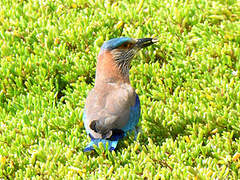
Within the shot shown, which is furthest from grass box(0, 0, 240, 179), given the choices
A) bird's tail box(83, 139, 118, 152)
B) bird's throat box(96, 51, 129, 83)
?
bird's throat box(96, 51, 129, 83)

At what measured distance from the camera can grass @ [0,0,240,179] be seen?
4.90 m

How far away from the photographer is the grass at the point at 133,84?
193 inches

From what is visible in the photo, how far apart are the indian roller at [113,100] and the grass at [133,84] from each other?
0.73 feet

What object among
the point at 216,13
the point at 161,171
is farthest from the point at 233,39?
the point at 161,171

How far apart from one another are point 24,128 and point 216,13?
318 centimetres

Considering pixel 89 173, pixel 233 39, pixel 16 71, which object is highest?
pixel 233 39

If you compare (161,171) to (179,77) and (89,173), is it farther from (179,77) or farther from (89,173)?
(179,77)

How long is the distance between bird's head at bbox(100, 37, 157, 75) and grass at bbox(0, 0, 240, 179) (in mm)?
504

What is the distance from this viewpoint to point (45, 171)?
4.87 m

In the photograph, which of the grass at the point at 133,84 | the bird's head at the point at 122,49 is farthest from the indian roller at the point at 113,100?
the grass at the point at 133,84

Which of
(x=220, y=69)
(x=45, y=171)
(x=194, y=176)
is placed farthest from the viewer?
(x=220, y=69)

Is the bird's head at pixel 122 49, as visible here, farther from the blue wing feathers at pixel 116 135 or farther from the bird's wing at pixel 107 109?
the blue wing feathers at pixel 116 135

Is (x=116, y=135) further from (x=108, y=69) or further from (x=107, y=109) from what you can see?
(x=108, y=69)

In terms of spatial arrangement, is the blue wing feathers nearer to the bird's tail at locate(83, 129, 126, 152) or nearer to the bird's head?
the bird's tail at locate(83, 129, 126, 152)
